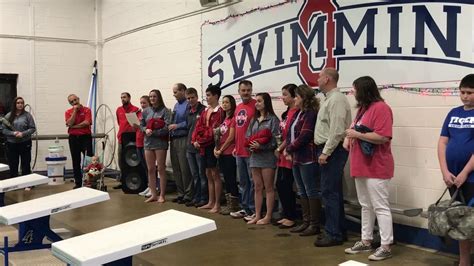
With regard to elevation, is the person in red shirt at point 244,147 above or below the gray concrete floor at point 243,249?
above

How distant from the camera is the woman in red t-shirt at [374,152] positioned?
422cm

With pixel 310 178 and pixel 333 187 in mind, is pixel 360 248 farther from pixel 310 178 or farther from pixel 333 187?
pixel 310 178

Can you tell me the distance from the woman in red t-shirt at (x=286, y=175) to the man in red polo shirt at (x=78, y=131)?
13.0 feet

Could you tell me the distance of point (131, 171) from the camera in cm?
805

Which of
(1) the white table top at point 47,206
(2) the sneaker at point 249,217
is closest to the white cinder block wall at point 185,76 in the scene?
(2) the sneaker at point 249,217

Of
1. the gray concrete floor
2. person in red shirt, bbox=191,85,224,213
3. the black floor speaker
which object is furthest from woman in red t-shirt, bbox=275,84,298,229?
the black floor speaker

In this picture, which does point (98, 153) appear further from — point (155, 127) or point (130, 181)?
point (155, 127)

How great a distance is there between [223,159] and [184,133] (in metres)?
0.94

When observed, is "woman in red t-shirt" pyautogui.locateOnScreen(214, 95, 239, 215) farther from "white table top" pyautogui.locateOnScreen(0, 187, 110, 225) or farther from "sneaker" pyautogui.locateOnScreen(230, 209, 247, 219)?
"white table top" pyautogui.locateOnScreen(0, 187, 110, 225)

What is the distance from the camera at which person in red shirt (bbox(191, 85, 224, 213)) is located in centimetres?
631

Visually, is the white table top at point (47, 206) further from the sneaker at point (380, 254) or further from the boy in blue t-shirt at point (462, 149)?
the boy in blue t-shirt at point (462, 149)

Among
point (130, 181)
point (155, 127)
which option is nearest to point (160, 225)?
point (155, 127)

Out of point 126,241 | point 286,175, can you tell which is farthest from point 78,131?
Result: point 126,241

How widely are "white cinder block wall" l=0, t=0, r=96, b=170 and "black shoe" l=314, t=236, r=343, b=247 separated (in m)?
7.13
